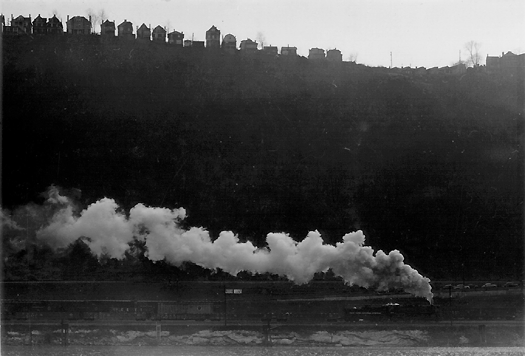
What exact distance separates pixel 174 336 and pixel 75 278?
7.19 meters

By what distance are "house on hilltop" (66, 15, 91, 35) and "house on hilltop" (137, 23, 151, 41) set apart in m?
3.47

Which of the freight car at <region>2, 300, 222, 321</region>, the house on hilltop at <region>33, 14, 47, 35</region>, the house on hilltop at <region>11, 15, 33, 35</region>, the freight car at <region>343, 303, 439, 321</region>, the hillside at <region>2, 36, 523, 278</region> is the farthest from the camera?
the house on hilltop at <region>33, 14, 47, 35</region>

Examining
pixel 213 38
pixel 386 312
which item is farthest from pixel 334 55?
pixel 386 312

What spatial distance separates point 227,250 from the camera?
36969mm

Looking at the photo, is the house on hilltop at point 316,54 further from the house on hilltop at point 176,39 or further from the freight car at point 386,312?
the freight car at point 386,312

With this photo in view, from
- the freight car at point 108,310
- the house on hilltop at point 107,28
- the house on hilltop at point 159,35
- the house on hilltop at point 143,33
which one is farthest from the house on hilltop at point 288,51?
the freight car at point 108,310

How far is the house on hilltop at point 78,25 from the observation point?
4900 centimetres

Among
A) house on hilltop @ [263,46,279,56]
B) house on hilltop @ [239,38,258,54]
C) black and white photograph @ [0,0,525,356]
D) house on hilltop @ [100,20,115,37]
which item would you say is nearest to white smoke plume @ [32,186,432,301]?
black and white photograph @ [0,0,525,356]

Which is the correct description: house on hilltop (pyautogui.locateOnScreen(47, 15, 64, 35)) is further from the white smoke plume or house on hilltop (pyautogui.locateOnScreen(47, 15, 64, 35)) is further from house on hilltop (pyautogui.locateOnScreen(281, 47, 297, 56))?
the white smoke plume

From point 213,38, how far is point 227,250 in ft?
62.2

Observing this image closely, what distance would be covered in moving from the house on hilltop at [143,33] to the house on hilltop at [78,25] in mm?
3471

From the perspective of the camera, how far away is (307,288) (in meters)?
38.6

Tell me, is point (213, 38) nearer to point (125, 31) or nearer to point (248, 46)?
point (248, 46)

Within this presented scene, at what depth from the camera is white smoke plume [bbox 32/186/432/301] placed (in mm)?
36625
